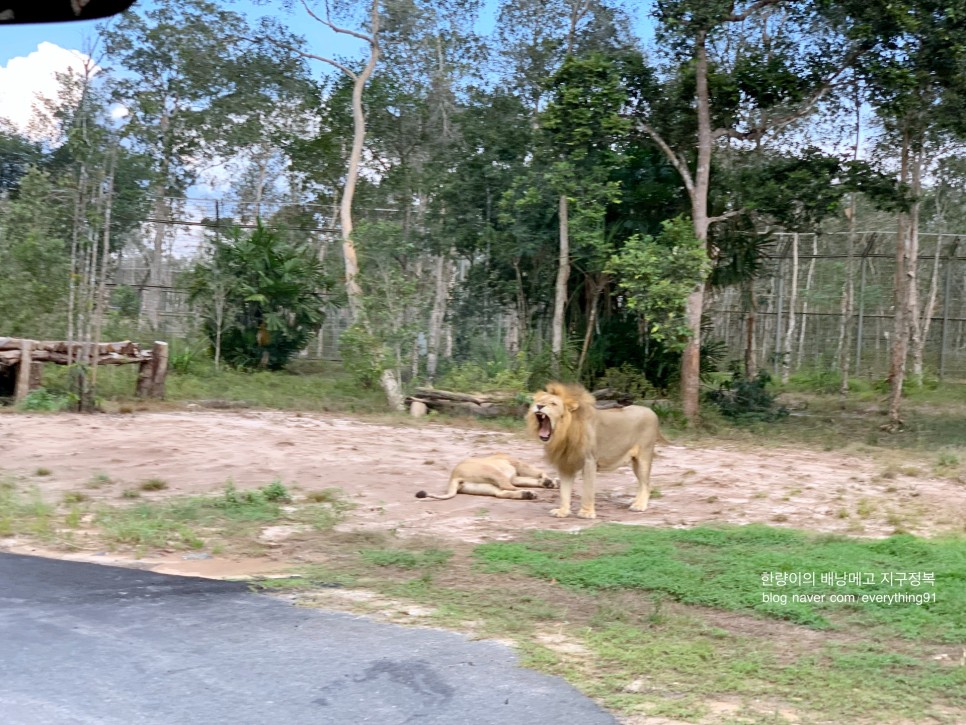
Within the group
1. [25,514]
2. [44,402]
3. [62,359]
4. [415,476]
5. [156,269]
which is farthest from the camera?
[156,269]

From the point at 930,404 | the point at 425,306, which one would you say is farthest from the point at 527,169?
the point at 930,404

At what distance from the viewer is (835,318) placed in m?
26.7

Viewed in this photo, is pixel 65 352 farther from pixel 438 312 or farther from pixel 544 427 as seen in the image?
pixel 544 427

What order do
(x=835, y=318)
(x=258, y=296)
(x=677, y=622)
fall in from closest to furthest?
(x=677, y=622) < (x=258, y=296) < (x=835, y=318)

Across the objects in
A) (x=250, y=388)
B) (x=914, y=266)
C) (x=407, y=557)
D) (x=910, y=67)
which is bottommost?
(x=407, y=557)

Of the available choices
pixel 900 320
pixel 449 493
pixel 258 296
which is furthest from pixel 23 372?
pixel 900 320

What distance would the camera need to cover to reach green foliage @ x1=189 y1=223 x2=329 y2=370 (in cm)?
2091

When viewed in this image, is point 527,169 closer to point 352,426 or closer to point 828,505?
point 352,426

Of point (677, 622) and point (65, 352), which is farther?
point (65, 352)

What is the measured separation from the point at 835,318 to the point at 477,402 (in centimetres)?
1448

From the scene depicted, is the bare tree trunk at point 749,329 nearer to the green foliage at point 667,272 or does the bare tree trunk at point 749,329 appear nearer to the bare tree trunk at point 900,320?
the bare tree trunk at point 900,320

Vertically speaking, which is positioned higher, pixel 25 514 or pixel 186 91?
pixel 186 91

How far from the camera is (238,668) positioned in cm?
412

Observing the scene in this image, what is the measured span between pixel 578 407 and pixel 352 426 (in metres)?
6.66
